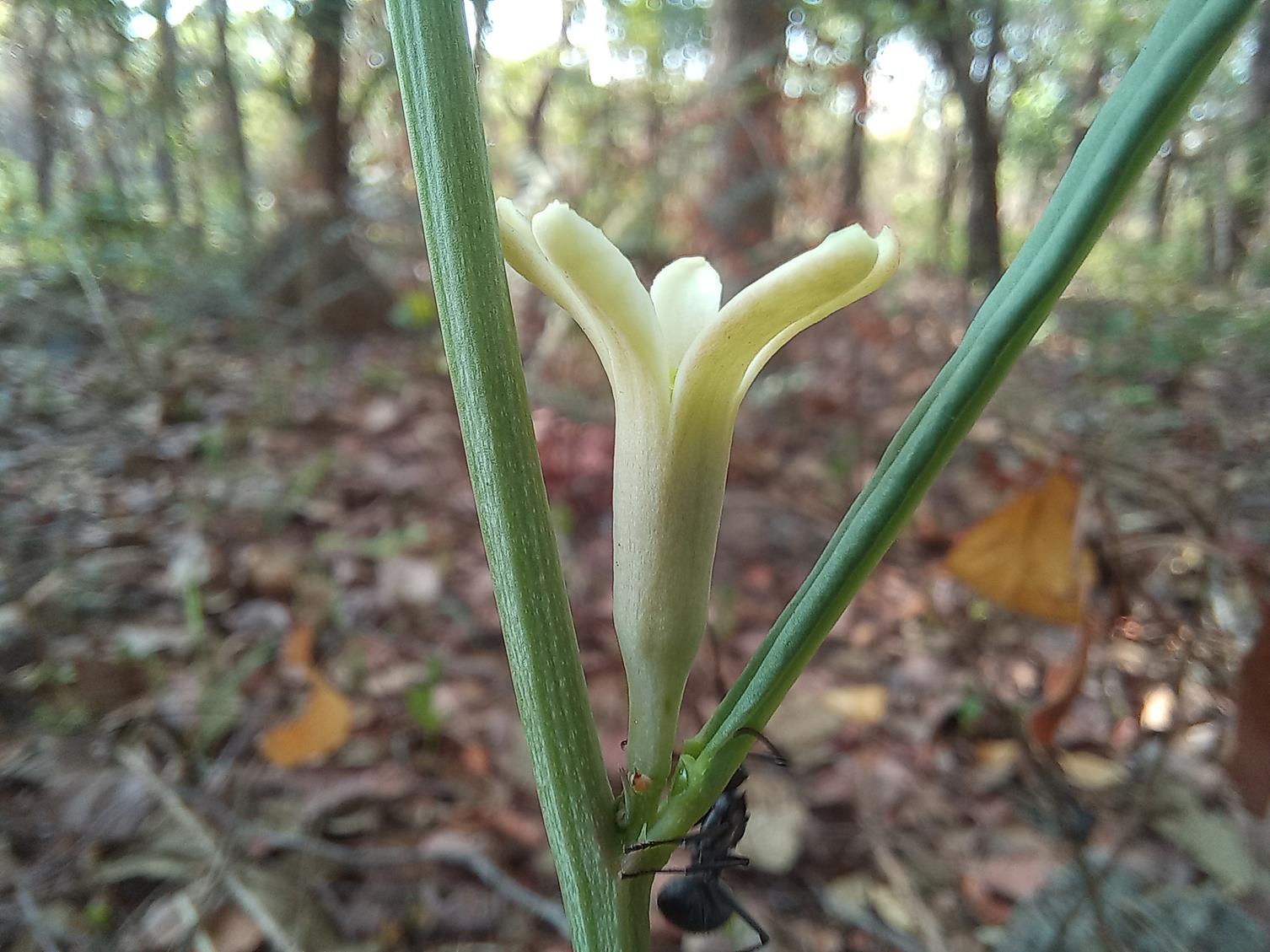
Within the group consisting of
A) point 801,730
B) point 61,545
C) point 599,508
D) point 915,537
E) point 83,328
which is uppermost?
point 83,328

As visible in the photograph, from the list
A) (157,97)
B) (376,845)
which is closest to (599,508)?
(376,845)

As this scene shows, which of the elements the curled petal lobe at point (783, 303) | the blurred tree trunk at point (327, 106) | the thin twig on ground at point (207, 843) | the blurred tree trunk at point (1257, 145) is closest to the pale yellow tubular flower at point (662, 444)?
the curled petal lobe at point (783, 303)

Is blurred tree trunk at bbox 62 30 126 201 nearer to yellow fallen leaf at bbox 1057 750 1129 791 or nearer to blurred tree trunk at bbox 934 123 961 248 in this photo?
yellow fallen leaf at bbox 1057 750 1129 791

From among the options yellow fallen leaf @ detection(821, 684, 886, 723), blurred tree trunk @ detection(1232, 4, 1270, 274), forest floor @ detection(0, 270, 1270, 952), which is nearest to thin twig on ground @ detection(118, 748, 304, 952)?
forest floor @ detection(0, 270, 1270, 952)

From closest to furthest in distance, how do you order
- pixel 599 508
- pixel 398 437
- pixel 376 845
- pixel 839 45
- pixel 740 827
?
pixel 740 827, pixel 376 845, pixel 599 508, pixel 398 437, pixel 839 45

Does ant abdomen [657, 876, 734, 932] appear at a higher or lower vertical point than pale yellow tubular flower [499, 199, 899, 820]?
lower

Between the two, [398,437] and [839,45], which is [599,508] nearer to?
[398,437]
